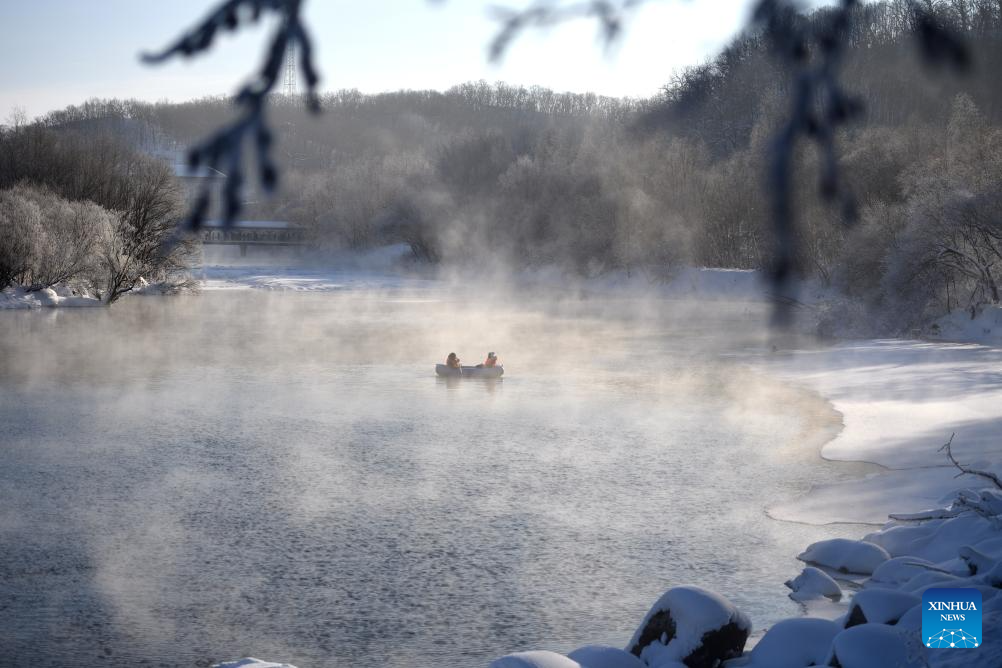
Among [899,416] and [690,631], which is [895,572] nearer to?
[690,631]

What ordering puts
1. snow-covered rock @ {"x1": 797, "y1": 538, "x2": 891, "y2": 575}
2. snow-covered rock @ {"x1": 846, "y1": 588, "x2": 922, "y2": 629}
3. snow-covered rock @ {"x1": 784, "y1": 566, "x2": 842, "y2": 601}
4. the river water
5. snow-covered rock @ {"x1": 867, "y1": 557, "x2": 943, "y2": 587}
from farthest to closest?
snow-covered rock @ {"x1": 797, "y1": 538, "x2": 891, "y2": 575} → snow-covered rock @ {"x1": 784, "y1": 566, "x2": 842, "y2": 601} → snow-covered rock @ {"x1": 867, "y1": 557, "x2": 943, "y2": 587} → the river water → snow-covered rock @ {"x1": 846, "y1": 588, "x2": 922, "y2": 629}

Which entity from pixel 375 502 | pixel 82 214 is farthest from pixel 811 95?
pixel 82 214

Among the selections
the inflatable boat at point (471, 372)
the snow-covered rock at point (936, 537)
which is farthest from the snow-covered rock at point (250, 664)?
the inflatable boat at point (471, 372)

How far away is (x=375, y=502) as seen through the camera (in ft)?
34.5

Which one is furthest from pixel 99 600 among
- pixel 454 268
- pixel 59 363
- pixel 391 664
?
pixel 454 268

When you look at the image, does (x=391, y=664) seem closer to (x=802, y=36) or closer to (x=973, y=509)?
(x=973, y=509)

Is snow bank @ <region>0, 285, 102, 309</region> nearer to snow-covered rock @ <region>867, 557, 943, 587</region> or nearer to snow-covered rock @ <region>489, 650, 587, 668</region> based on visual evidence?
snow-covered rock @ <region>867, 557, 943, 587</region>

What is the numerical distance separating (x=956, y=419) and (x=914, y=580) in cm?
800

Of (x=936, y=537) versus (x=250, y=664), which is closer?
(x=250, y=664)

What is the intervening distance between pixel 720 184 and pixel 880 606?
43418 millimetres

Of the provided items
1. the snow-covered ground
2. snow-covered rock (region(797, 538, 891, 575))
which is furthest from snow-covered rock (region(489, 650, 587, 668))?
snow-covered rock (region(797, 538, 891, 575))

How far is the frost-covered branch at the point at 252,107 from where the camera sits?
79.5 inches

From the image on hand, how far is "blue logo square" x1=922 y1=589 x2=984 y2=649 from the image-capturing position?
5.62 meters

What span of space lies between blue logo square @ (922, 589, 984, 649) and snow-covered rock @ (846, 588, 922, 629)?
0.37 ft
